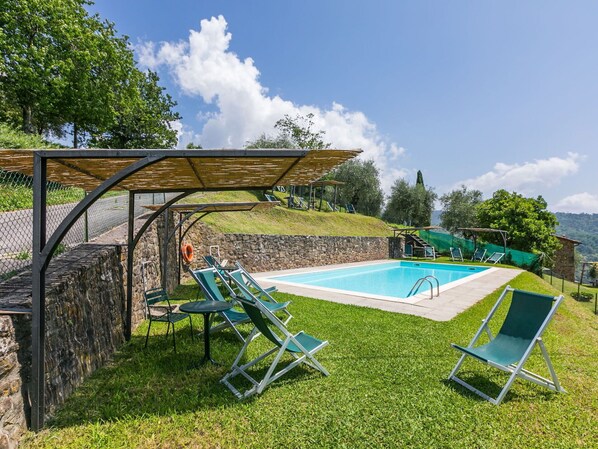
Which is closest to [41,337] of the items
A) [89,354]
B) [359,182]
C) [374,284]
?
[89,354]

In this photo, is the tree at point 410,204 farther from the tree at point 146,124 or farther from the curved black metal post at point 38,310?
the curved black metal post at point 38,310

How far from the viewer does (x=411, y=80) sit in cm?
1487

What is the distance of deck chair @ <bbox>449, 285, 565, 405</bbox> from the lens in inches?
139

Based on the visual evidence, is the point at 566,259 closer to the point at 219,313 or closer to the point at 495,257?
the point at 495,257

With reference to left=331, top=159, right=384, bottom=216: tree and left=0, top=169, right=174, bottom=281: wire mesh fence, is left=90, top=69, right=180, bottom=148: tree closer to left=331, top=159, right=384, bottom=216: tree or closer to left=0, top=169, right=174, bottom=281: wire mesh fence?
left=331, top=159, right=384, bottom=216: tree

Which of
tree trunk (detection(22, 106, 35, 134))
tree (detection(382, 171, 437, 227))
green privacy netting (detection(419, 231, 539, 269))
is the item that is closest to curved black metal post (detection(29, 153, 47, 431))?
tree trunk (detection(22, 106, 35, 134))

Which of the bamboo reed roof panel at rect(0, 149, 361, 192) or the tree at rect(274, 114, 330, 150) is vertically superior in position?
the tree at rect(274, 114, 330, 150)

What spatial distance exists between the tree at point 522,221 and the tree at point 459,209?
8293 millimetres

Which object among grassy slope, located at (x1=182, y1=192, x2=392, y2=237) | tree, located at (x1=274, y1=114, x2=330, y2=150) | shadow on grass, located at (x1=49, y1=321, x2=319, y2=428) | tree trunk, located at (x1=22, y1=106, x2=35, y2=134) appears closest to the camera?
shadow on grass, located at (x1=49, y1=321, x2=319, y2=428)

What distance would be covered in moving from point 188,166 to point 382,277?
530 inches

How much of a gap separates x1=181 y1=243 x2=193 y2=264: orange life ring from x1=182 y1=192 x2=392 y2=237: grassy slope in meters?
3.05

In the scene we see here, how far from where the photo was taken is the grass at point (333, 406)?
9.28 ft

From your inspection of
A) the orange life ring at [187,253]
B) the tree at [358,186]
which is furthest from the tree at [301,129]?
the orange life ring at [187,253]

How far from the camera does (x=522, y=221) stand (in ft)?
89.0
